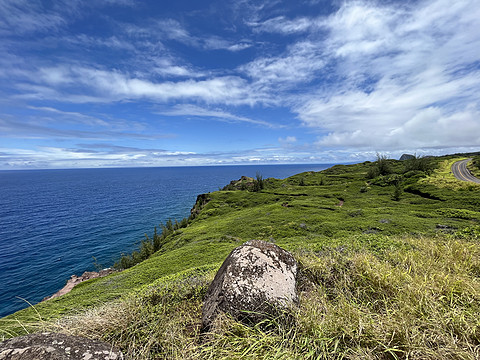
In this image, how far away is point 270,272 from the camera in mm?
5074

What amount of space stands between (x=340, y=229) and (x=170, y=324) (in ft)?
48.4

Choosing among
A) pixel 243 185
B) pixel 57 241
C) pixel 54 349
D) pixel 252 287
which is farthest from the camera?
pixel 243 185

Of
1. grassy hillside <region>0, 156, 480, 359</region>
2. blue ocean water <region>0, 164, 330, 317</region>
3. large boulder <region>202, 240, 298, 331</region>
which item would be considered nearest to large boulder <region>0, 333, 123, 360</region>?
grassy hillside <region>0, 156, 480, 359</region>

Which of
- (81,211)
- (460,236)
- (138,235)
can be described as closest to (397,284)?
(460,236)

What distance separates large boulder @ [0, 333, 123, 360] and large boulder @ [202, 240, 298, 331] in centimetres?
199

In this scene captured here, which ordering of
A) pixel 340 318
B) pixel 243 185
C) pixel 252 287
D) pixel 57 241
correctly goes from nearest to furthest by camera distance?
pixel 340 318 → pixel 252 287 → pixel 57 241 → pixel 243 185

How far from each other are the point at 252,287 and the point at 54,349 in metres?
3.57

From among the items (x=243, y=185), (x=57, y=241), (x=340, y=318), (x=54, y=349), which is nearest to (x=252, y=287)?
(x=340, y=318)

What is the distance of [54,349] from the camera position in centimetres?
304

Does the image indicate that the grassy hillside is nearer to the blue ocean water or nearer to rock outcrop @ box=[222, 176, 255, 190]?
the blue ocean water

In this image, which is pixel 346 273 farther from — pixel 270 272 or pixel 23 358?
pixel 23 358

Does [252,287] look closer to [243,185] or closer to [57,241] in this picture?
[243,185]

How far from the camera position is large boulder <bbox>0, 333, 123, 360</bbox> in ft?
9.50

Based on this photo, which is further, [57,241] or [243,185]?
[243,185]
